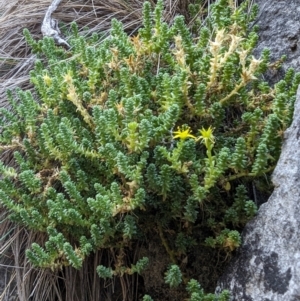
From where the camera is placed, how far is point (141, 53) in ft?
5.67

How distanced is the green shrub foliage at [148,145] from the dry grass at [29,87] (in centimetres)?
13

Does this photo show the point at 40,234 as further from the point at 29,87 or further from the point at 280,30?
the point at 280,30

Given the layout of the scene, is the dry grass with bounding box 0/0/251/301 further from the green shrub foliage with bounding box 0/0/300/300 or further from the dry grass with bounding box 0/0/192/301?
the green shrub foliage with bounding box 0/0/300/300

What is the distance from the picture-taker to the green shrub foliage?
1.43 meters

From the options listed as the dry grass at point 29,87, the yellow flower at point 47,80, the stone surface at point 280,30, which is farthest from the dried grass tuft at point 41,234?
the stone surface at point 280,30

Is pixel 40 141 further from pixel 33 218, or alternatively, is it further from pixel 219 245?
pixel 219 245

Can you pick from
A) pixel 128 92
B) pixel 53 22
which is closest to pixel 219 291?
pixel 128 92

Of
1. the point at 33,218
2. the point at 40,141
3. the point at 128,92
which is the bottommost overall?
the point at 33,218

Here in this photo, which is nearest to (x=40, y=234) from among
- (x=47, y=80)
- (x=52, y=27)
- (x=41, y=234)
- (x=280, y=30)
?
(x=41, y=234)

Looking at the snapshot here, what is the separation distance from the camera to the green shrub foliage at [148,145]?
4.69 ft

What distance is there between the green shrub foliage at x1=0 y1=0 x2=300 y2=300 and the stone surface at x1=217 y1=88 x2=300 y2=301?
0.05 m

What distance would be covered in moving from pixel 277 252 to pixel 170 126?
418mm

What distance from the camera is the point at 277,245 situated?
1358 millimetres

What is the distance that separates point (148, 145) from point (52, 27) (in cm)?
106
